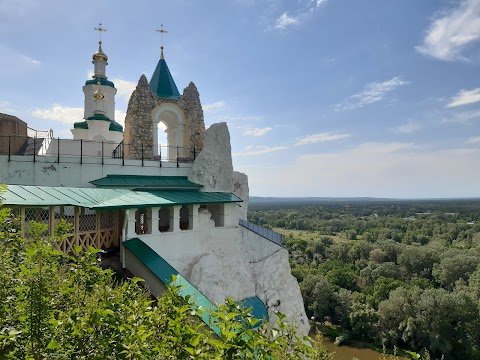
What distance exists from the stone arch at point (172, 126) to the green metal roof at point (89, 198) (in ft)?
15.1

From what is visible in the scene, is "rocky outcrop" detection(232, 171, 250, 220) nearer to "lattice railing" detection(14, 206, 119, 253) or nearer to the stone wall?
the stone wall

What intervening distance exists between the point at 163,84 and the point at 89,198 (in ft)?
28.9

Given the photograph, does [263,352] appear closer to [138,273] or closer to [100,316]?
[100,316]

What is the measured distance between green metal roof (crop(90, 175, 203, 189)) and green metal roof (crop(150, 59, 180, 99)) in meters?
4.22

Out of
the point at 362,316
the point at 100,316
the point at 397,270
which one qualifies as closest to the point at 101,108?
the point at 100,316

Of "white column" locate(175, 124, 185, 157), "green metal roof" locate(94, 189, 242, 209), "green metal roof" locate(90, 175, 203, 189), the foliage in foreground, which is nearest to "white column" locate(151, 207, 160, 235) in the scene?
"green metal roof" locate(94, 189, 242, 209)

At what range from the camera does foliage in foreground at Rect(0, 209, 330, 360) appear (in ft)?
9.83

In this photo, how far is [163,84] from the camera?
16.1m

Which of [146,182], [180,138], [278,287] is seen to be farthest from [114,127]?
[278,287]

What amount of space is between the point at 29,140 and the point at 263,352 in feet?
60.5

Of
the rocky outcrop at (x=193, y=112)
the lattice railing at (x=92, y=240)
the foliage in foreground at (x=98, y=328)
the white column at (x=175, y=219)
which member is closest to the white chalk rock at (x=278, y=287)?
the white column at (x=175, y=219)

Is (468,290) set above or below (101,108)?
below

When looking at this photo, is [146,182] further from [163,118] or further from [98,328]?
[98,328]

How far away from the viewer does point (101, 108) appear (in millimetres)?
24125
